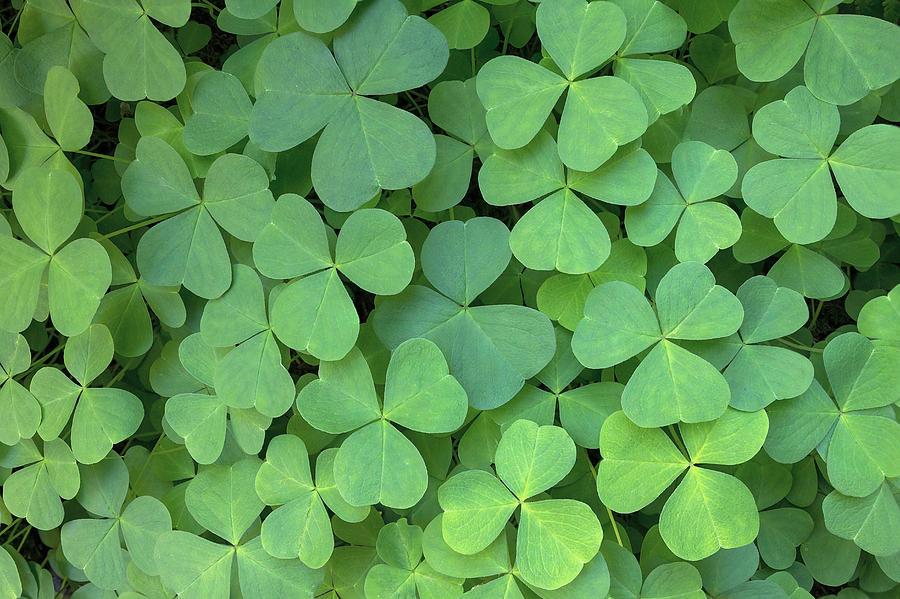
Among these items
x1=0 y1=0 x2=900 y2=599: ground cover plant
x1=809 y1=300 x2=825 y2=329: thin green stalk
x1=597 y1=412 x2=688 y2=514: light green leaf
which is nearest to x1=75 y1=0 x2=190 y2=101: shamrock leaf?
x1=0 y1=0 x2=900 y2=599: ground cover plant

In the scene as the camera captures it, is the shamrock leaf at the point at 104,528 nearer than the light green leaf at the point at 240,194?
No

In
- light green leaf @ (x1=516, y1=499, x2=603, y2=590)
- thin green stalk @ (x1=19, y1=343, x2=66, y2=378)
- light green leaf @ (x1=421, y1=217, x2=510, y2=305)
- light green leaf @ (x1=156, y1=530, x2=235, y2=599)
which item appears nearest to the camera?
light green leaf @ (x1=516, y1=499, x2=603, y2=590)

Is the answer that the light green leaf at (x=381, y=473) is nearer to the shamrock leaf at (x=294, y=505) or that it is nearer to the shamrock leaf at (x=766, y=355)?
the shamrock leaf at (x=294, y=505)

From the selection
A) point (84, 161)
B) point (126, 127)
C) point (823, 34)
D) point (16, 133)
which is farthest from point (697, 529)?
point (84, 161)

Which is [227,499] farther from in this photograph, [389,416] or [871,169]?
[871,169]

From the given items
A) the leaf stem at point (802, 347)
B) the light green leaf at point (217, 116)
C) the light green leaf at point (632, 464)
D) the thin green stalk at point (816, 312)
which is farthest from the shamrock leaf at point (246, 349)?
the thin green stalk at point (816, 312)

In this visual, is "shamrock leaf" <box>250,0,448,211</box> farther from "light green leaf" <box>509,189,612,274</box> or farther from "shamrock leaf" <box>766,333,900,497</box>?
"shamrock leaf" <box>766,333,900,497</box>
